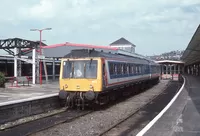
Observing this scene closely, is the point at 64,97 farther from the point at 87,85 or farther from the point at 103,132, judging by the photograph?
the point at 103,132

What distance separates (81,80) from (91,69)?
70 centimetres

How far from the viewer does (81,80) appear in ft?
45.2

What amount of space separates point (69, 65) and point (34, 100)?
2810mm

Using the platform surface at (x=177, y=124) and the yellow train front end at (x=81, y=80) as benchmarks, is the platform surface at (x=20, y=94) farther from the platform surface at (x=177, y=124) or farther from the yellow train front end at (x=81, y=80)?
the platform surface at (x=177, y=124)

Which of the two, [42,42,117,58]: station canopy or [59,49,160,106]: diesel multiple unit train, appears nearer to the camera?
[59,49,160,106]: diesel multiple unit train

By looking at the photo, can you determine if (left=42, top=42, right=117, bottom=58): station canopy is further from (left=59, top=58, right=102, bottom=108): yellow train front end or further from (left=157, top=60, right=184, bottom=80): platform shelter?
(left=59, top=58, right=102, bottom=108): yellow train front end

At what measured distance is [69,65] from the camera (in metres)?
14.5

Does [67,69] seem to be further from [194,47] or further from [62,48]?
[194,47]

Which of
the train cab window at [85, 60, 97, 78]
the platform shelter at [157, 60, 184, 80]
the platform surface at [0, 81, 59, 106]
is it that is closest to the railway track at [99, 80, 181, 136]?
the train cab window at [85, 60, 97, 78]

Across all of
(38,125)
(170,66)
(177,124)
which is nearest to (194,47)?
(170,66)

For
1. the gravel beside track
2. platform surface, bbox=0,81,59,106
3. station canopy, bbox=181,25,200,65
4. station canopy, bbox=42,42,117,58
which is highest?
station canopy, bbox=181,25,200,65

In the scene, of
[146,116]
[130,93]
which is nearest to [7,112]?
[146,116]

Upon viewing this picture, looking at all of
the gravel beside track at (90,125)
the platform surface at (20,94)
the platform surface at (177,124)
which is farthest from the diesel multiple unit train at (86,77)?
the platform surface at (177,124)

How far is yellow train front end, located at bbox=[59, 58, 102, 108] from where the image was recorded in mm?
13484
